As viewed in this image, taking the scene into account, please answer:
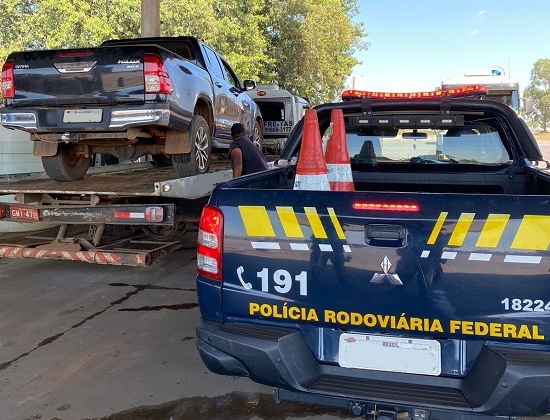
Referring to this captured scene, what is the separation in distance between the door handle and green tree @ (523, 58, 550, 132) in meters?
76.8

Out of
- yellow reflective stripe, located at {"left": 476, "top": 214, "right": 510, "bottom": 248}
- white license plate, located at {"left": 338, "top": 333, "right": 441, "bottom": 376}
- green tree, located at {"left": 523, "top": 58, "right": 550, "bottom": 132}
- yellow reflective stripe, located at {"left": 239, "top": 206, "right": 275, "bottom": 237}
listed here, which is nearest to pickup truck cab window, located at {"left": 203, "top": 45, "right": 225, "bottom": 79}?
yellow reflective stripe, located at {"left": 239, "top": 206, "right": 275, "bottom": 237}

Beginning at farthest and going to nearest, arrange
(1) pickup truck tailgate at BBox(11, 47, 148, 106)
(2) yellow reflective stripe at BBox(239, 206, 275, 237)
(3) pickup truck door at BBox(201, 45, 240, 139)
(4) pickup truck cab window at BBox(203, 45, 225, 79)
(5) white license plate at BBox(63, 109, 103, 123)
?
(4) pickup truck cab window at BBox(203, 45, 225, 79) < (3) pickup truck door at BBox(201, 45, 240, 139) < (5) white license plate at BBox(63, 109, 103, 123) < (1) pickup truck tailgate at BBox(11, 47, 148, 106) < (2) yellow reflective stripe at BBox(239, 206, 275, 237)

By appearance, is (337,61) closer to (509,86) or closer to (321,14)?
(321,14)

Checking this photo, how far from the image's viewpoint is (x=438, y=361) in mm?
2309

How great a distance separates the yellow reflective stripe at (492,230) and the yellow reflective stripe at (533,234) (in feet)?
0.21

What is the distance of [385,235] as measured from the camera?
2307mm

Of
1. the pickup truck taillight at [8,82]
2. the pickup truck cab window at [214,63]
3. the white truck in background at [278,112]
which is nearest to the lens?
the pickup truck taillight at [8,82]

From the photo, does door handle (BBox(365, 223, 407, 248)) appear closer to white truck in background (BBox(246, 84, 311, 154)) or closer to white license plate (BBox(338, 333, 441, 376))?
white license plate (BBox(338, 333, 441, 376))

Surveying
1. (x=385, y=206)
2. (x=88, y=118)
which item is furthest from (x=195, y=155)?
(x=385, y=206)

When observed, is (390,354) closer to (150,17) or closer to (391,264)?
(391,264)

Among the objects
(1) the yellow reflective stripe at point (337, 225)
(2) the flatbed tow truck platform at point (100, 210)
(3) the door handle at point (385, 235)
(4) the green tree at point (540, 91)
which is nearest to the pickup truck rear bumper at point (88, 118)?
(2) the flatbed tow truck platform at point (100, 210)

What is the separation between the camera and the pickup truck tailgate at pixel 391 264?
2.17m

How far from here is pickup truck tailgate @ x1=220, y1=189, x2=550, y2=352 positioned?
2172 mm

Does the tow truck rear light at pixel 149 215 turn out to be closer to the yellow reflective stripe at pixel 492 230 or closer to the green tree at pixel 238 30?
the yellow reflective stripe at pixel 492 230
